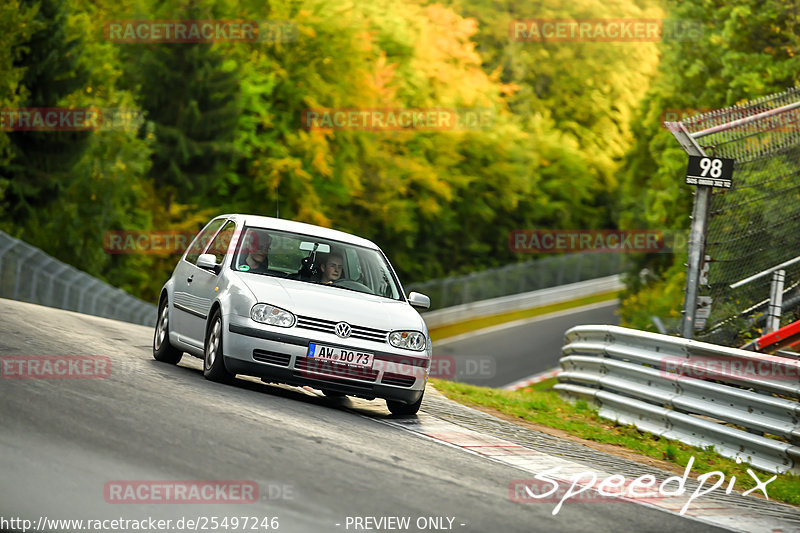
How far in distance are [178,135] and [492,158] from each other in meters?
15.1

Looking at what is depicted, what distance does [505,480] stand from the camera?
8414 millimetres

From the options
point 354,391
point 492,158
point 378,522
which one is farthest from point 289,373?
point 492,158

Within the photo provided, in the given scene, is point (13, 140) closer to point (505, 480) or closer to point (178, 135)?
point (178, 135)

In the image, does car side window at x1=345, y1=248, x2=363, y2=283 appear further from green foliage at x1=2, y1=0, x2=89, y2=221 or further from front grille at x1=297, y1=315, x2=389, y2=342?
green foliage at x1=2, y1=0, x2=89, y2=221

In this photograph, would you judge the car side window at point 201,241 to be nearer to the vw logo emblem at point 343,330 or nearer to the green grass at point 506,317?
the vw logo emblem at point 343,330

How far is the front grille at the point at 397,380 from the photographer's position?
10.8m

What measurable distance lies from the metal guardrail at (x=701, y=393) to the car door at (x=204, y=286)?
4774 millimetres

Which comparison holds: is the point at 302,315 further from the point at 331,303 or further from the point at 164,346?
the point at 164,346

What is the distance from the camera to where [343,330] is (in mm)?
10633

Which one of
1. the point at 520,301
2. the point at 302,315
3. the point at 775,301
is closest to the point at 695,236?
the point at 775,301

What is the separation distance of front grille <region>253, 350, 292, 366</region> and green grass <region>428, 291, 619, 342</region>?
35449 millimetres

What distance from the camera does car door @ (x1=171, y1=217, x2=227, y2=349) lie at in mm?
12062

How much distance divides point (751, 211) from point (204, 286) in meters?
7.14

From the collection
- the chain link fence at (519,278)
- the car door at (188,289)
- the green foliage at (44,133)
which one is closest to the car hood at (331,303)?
the car door at (188,289)
